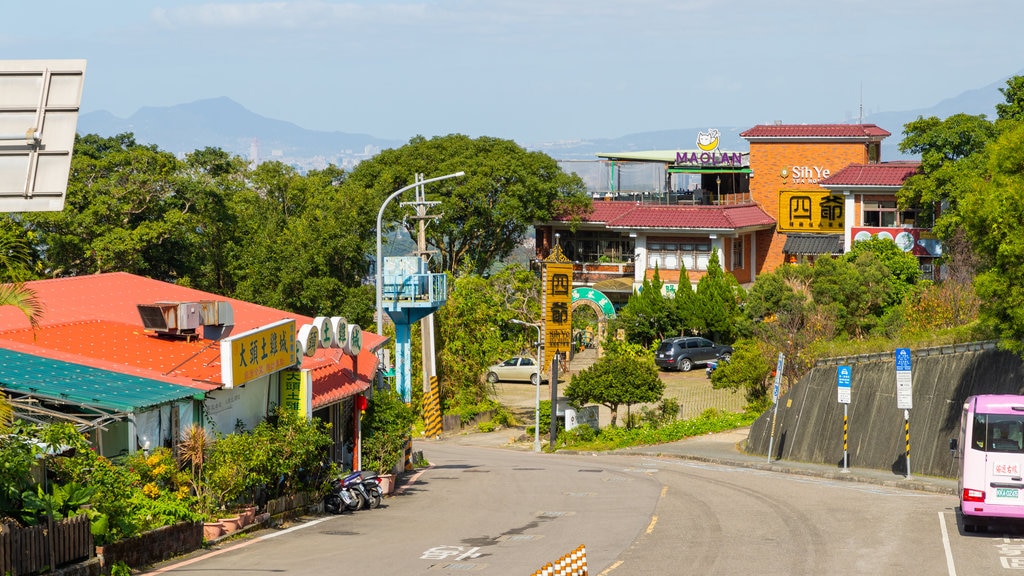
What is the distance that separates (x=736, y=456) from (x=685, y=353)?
2280cm

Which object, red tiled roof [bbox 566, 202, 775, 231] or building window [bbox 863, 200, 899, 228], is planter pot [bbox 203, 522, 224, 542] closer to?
red tiled roof [bbox 566, 202, 775, 231]

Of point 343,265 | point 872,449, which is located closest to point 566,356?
point 343,265

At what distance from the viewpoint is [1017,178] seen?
25.9m

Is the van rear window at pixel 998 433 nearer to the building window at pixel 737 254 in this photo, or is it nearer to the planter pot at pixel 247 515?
the planter pot at pixel 247 515

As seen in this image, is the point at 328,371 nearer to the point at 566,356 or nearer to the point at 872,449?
the point at 872,449

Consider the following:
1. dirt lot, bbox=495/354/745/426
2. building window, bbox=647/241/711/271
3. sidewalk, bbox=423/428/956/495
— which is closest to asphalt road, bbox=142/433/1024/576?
sidewalk, bbox=423/428/956/495

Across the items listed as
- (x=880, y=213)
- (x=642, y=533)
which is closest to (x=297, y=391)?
(x=642, y=533)

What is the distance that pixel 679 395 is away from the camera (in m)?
52.9

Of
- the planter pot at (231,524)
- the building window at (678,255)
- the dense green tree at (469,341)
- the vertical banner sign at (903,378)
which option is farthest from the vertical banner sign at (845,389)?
the building window at (678,255)

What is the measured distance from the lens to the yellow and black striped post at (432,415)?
159 ft

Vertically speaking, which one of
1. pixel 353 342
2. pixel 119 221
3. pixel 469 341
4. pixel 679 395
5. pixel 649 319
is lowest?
pixel 679 395

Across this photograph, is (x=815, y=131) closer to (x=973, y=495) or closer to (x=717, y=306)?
(x=717, y=306)

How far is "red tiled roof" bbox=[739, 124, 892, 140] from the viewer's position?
74.2 m

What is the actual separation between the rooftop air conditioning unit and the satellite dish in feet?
28.7
